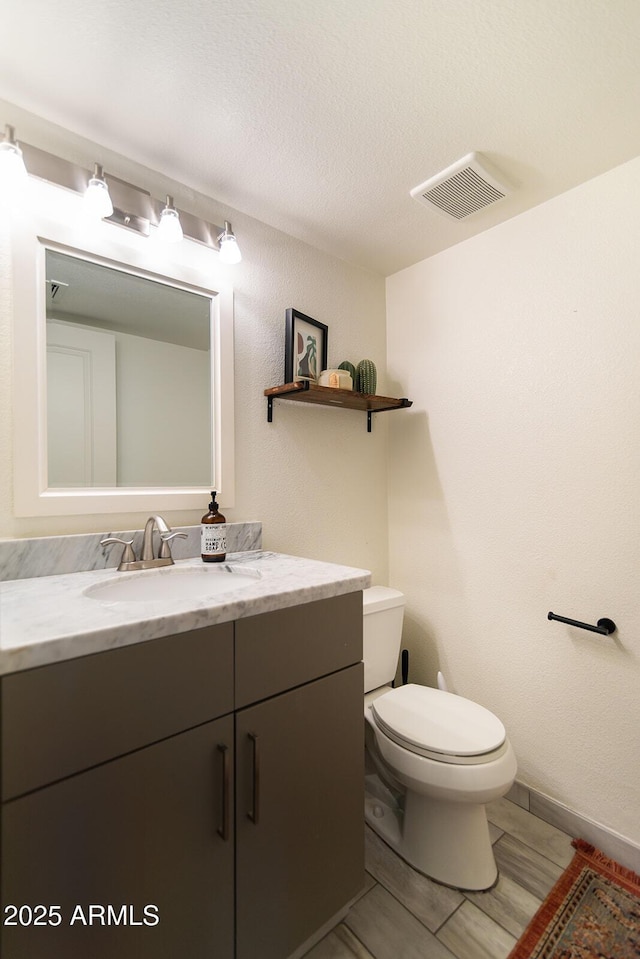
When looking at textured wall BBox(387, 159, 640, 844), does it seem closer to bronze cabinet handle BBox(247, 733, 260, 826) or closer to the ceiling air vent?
the ceiling air vent

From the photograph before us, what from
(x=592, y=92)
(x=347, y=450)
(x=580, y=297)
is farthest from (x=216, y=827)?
(x=592, y=92)

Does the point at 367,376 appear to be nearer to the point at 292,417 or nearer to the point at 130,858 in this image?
the point at 292,417

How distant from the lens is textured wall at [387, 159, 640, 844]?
1.36 meters

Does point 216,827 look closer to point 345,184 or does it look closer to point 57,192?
point 57,192

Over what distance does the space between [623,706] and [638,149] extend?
173cm

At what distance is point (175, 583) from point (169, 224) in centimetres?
110

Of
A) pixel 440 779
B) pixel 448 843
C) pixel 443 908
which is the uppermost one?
pixel 440 779

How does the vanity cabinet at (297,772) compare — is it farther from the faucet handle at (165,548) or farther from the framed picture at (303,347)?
the framed picture at (303,347)

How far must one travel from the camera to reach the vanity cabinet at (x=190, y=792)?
65cm

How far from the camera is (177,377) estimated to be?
1440mm

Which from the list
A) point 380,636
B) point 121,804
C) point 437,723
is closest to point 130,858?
point 121,804

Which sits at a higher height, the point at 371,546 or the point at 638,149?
the point at 638,149

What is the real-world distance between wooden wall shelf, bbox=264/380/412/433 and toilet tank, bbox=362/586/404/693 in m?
0.76

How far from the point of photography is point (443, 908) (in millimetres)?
1173
